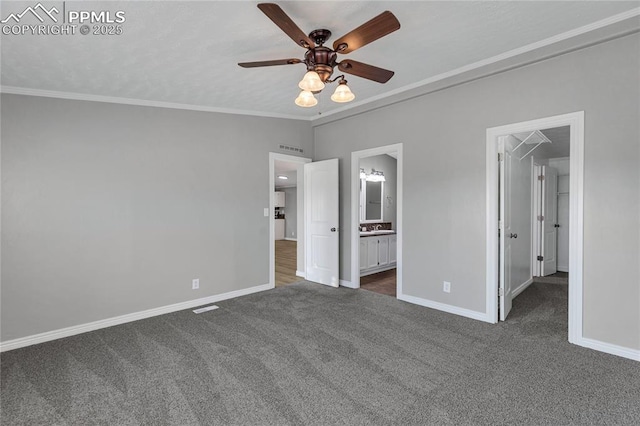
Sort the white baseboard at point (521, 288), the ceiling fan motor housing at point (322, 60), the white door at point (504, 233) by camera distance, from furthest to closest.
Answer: the white baseboard at point (521, 288)
the white door at point (504, 233)
the ceiling fan motor housing at point (322, 60)

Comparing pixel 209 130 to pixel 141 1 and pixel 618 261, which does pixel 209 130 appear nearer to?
pixel 141 1

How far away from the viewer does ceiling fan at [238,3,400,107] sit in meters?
1.85

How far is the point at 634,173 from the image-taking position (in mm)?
2537

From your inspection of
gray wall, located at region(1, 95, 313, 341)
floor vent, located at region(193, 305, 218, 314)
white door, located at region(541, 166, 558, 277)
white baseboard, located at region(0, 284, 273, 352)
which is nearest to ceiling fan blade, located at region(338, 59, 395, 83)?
gray wall, located at region(1, 95, 313, 341)

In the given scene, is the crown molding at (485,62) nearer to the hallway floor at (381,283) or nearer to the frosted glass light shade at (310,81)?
the frosted glass light shade at (310,81)

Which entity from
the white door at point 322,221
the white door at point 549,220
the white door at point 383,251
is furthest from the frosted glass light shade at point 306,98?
the white door at point 549,220

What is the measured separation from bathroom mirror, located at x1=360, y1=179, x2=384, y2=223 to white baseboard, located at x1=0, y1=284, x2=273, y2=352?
9.74 feet

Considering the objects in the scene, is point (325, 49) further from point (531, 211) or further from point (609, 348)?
point (531, 211)

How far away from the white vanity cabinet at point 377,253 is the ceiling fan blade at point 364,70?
3.37m

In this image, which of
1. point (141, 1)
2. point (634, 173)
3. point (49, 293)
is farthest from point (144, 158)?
Result: point (634, 173)

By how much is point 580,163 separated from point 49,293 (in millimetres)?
5180

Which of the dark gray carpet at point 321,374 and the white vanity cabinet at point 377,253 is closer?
the dark gray carpet at point 321,374

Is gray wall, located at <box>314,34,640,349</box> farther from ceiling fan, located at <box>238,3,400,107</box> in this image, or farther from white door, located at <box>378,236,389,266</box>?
ceiling fan, located at <box>238,3,400,107</box>

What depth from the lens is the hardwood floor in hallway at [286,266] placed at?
532 cm
